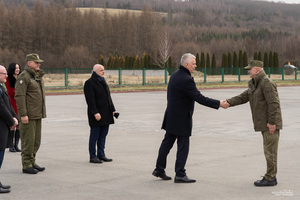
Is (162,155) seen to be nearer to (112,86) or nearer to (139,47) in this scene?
(112,86)

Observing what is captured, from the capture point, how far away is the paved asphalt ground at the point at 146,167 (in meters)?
6.52

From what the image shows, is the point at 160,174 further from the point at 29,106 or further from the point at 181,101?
the point at 29,106

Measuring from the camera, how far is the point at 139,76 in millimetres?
42688

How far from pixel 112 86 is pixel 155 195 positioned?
111ft

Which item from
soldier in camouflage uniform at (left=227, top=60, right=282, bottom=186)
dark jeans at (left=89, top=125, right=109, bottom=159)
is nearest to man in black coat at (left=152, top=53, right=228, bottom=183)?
soldier in camouflage uniform at (left=227, top=60, right=282, bottom=186)

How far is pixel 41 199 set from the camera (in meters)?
6.22

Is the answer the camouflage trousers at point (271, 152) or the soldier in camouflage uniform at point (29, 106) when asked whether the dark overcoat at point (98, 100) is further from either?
the camouflage trousers at point (271, 152)

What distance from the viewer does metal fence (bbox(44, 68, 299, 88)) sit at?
3747 centimetres

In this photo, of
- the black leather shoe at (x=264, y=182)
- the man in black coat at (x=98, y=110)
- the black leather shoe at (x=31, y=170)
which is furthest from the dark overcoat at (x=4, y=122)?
the black leather shoe at (x=264, y=182)

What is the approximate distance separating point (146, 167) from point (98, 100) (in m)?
1.58

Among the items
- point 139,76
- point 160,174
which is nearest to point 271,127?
point 160,174

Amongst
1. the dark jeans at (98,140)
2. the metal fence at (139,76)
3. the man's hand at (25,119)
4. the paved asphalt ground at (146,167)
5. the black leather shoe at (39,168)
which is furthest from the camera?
the metal fence at (139,76)

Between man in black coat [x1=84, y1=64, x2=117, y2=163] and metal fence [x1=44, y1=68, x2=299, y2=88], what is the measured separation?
28.1 m

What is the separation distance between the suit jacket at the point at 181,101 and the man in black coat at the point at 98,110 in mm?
1999
